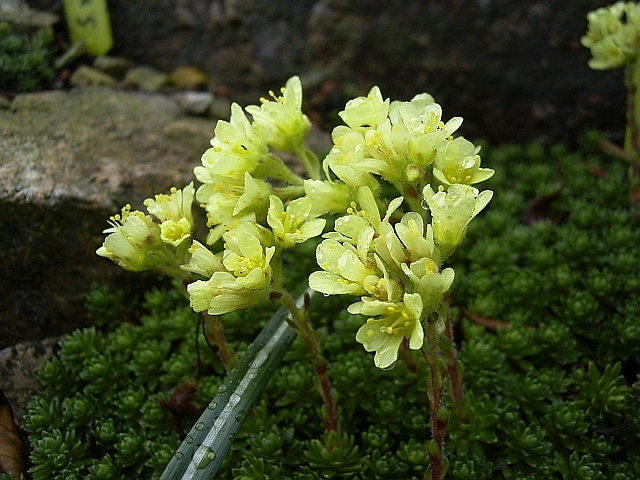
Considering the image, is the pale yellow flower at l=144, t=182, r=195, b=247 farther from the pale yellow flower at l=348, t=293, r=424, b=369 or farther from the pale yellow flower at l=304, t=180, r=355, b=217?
the pale yellow flower at l=348, t=293, r=424, b=369

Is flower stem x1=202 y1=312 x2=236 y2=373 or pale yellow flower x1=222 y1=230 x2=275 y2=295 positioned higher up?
pale yellow flower x1=222 y1=230 x2=275 y2=295

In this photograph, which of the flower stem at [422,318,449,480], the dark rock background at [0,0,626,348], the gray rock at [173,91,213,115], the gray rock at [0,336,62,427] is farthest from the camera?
the gray rock at [173,91,213,115]

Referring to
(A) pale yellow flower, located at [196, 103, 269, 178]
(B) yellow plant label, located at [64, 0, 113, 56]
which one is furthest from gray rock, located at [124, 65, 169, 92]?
(A) pale yellow flower, located at [196, 103, 269, 178]

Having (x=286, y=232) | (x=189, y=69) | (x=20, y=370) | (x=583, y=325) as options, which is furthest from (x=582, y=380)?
(x=189, y=69)

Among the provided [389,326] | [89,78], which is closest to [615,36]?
[389,326]

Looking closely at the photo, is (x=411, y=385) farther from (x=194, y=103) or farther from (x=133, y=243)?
(x=194, y=103)

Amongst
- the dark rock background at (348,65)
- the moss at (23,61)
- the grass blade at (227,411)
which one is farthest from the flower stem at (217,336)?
the moss at (23,61)
